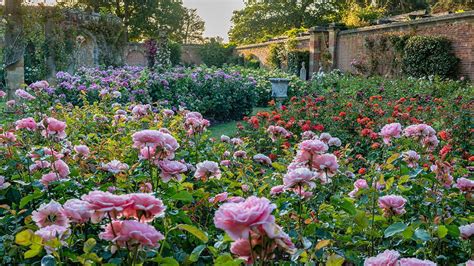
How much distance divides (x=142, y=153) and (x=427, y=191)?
3.84ft

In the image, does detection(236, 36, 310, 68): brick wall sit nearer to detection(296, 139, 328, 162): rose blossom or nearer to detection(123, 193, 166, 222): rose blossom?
detection(296, 139, 328, 162): rose blossom

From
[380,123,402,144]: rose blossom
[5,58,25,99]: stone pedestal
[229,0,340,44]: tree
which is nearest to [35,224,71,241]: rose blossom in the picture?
[380,123,402,144]: rose blossom

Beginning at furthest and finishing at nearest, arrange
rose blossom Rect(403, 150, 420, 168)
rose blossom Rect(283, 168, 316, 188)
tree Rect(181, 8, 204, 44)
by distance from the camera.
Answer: tree Rect(181, 8, 204, 44) < rose blossom Rect(403, 150, 420, 168) < rose blossom Rect(283, 168, 316, 188)

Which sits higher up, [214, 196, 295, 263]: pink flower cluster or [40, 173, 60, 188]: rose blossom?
[214, 196, 295, 263]: pink flower cluster

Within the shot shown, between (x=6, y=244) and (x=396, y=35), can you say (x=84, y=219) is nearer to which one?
(x=6, y=244)

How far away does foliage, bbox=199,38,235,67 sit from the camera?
27.4m

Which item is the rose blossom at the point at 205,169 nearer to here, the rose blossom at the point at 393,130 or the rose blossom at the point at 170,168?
the rose blossom at the point at 170,168

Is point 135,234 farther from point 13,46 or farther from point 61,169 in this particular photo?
point 13,46

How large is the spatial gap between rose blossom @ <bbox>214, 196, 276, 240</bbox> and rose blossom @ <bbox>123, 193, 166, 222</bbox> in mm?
198

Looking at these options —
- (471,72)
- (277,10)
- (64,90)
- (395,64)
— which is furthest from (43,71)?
(277,10)

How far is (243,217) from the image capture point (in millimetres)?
706

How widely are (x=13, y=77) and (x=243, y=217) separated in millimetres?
7591

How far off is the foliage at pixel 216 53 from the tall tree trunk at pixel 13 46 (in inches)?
788

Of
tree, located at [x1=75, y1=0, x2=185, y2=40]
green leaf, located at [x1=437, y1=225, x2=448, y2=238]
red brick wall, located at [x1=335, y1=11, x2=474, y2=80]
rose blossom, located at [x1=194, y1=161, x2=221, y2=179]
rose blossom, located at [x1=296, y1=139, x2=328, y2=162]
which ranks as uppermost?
tree, located at [x1=75, y1=0, x2=185, y2=40]
